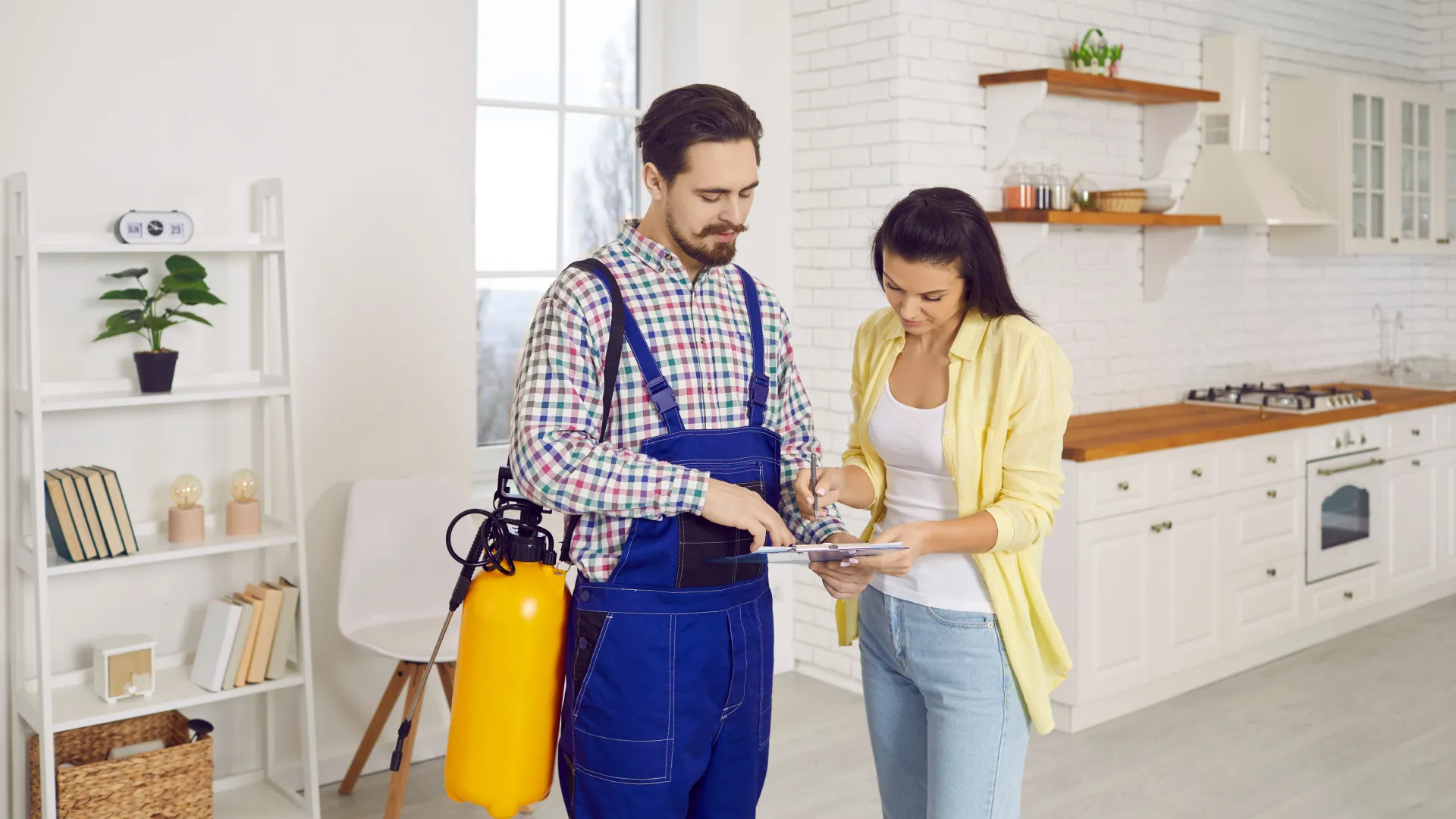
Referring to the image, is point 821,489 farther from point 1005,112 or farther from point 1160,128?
point 1160,128

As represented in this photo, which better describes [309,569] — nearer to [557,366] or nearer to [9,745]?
[9,745]

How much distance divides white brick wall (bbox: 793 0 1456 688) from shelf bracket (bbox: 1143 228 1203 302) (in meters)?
0.04

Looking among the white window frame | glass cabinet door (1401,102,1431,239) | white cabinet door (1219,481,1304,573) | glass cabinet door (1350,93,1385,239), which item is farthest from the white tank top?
glass cabinet door (1401,102,1431,239)

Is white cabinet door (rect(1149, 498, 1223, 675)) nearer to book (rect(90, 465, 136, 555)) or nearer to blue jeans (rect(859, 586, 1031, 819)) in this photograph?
blue jeans (rect(859, 586, 1031, 819))

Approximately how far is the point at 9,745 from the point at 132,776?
1.37ft

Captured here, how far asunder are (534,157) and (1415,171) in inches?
173

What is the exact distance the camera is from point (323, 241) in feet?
11.4

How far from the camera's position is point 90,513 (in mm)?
2932

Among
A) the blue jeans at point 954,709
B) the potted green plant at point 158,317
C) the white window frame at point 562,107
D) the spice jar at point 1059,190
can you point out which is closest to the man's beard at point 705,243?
the blue jeans at point 954,709

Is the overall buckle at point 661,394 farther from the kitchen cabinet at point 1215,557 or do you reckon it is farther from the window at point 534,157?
the kitchen cabinet at point 1215,557

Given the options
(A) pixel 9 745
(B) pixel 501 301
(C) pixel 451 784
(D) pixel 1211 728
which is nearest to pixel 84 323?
(A) pixel 9 745

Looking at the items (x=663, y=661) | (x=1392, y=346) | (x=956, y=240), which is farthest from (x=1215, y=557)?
(x=663, y=661)

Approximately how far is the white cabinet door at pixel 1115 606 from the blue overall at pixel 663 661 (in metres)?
2.28

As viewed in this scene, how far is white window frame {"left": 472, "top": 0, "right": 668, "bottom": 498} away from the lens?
160 inches
